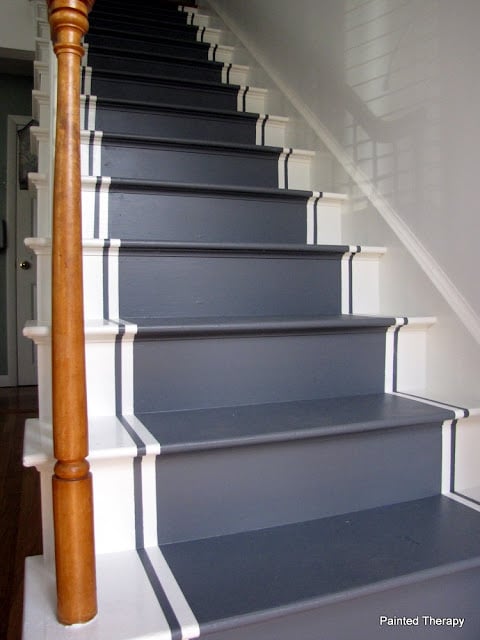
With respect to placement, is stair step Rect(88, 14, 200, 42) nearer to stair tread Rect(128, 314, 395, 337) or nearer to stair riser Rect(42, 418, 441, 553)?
stair tread Rect(128, 314, 395, 337)

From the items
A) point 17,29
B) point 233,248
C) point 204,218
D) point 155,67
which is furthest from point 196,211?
point 17,29

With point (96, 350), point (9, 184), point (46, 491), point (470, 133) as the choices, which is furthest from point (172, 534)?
point (9, 184)

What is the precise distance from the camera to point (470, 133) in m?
1.33

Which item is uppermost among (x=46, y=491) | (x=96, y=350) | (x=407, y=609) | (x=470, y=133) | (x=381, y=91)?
(x=381, y=91)

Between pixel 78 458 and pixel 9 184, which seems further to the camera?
pixel 9 184

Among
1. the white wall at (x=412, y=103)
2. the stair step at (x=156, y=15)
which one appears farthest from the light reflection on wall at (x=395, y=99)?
the stair step at (x=156, y=15)

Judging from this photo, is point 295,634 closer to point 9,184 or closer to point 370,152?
point 370,152

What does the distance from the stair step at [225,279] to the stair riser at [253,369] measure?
0.20 metres

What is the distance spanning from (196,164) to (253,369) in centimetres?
90

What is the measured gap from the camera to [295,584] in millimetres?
871

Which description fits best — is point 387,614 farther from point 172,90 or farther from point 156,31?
point 156,31

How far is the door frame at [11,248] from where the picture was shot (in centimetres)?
425

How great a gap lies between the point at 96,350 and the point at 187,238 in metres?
0.60

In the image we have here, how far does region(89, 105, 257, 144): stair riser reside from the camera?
2018 mm
